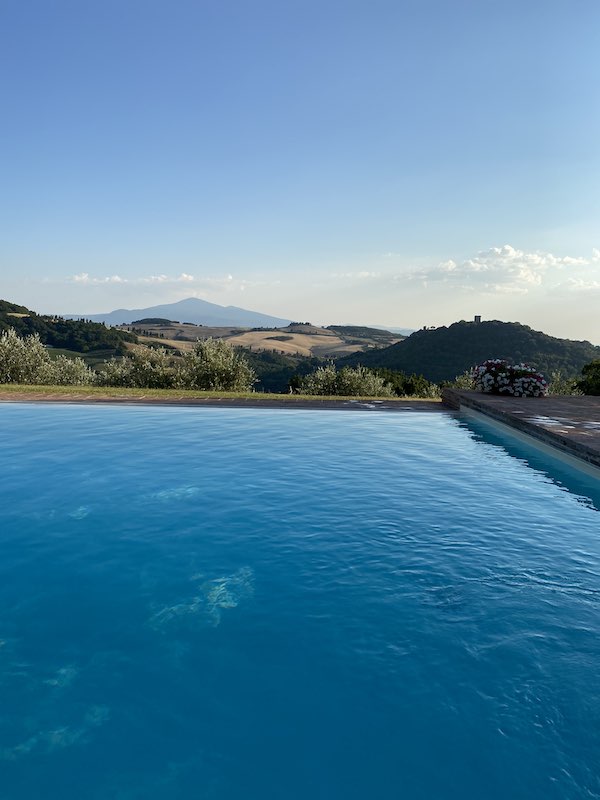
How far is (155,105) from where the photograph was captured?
2598cm

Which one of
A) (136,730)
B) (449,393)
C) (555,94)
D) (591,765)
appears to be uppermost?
(555,94)

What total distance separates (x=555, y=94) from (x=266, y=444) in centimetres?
1977

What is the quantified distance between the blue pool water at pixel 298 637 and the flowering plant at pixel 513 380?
814cm

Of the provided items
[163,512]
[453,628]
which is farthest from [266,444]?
[453,628]

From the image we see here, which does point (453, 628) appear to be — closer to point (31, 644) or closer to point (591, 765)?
point (591, 765)

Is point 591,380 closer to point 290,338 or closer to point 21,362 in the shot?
point 21,362

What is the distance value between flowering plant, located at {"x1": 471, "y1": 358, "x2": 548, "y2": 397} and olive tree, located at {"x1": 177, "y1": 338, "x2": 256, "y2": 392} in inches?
457

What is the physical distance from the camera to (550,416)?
41.7 feet

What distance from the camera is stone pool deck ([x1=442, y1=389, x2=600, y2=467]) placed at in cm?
975

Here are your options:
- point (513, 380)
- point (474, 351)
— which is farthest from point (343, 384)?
point (474, 351)

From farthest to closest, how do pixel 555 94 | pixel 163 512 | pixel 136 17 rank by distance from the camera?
1. pixel 555 94
2. pixel 136 17
3. pixel 163 512

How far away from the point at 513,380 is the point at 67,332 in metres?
81.2

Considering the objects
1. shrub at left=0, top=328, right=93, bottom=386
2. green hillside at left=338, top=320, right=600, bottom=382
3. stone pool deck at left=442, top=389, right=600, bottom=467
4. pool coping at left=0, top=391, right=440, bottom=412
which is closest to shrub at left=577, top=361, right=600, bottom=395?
stone pool deck at left=442, top=389, right=600, bottom=467

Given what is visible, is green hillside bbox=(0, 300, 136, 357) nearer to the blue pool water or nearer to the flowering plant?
the flowering plant
